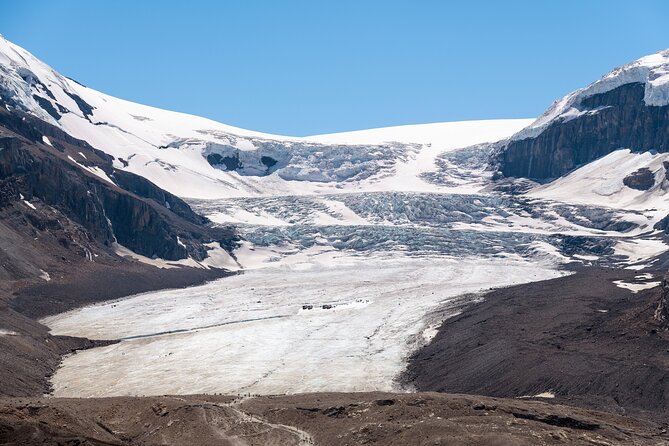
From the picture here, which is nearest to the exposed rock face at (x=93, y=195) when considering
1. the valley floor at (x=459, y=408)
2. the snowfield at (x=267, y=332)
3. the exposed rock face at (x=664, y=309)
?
the snowfield at (x=267, y=332)

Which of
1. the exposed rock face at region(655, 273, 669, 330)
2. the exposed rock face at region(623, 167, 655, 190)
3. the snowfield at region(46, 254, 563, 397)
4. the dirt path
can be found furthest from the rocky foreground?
the exposed rock face at region(623, 167, 655, 190)

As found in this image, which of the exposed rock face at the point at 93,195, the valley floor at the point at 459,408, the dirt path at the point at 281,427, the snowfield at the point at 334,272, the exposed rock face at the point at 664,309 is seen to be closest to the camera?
the valley floor at the point at 459,408

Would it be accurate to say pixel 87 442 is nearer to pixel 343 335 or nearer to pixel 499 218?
pixel 343 335

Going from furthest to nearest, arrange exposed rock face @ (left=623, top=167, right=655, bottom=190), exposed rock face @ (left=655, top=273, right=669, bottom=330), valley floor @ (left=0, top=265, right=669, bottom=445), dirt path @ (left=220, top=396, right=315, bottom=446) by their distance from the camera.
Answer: exposed rock face @ (left=623, top=167, right=655, bottom=190) < exposed rock face @ (left=655, top=273, right=669, bottom=330) < dirt path @ (left=220, top=396, right=315, bottom=446) < valley floor @ (left=0, top=265, right=669, bottom=445)

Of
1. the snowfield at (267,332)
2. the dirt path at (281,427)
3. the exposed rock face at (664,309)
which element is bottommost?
the snowfield at (267,332)

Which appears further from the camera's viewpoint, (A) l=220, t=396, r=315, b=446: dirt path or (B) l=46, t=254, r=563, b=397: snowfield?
(B) l=46, t=254, r=563, b=397: snowfield

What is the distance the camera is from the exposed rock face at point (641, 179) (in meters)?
182

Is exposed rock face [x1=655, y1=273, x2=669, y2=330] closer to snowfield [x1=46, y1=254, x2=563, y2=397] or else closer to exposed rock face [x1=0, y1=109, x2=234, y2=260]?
snowfield [x1=46, y1=254, x2=563, y2=397]

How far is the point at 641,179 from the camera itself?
184 metres

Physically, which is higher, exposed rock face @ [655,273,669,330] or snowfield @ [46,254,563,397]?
exposed rock face @ [655,273,669,330]

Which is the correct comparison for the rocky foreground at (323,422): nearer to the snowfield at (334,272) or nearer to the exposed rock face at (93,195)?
the snowfield at (334,272)

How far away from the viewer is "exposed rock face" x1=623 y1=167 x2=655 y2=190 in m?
182

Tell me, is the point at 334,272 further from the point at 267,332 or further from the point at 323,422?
the point at 323,422

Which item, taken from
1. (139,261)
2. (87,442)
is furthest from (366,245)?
(87,442)
